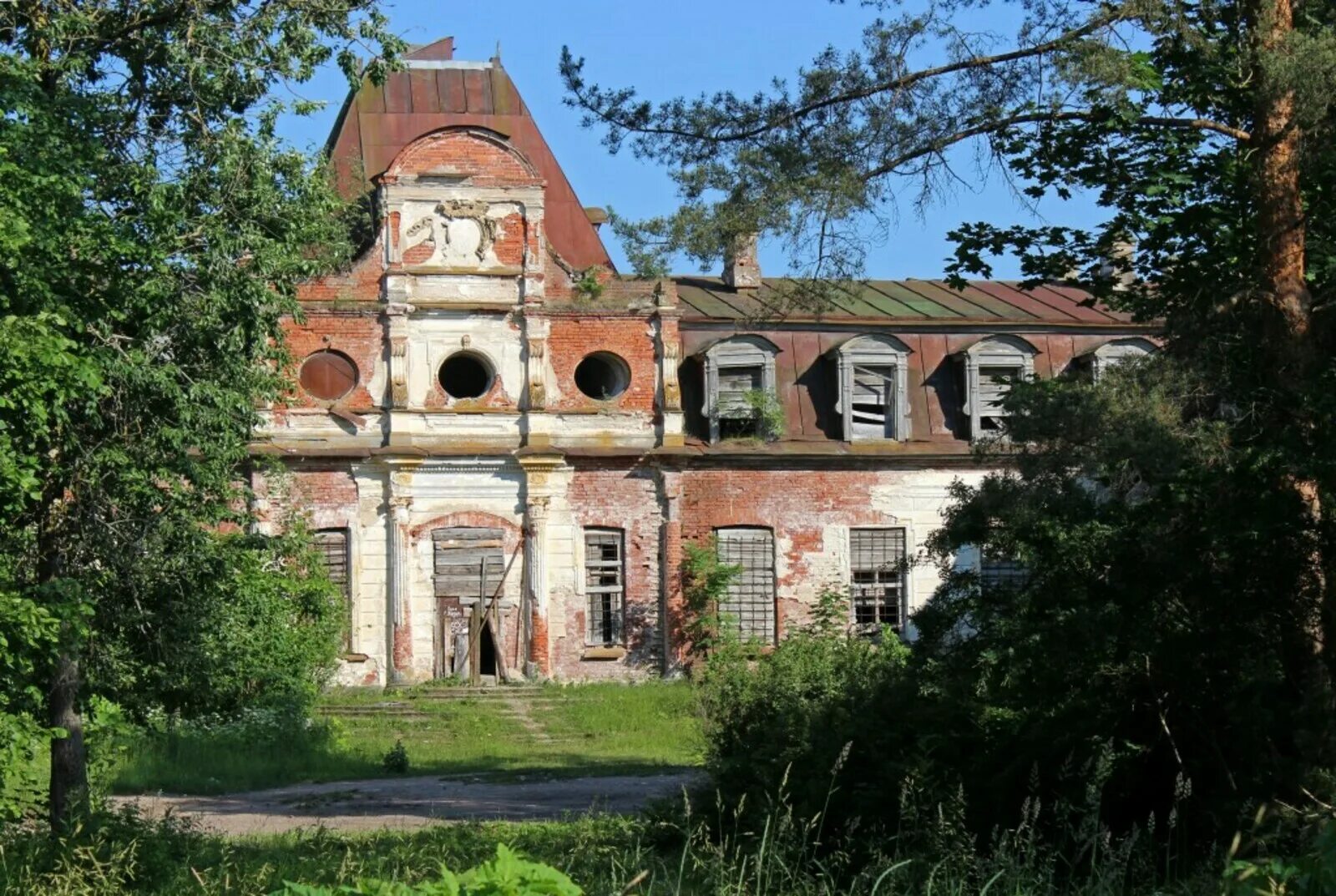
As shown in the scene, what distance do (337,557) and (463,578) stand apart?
6.49 ft

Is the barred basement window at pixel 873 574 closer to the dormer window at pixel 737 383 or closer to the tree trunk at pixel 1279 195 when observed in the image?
the dormer window at pixel 737 383

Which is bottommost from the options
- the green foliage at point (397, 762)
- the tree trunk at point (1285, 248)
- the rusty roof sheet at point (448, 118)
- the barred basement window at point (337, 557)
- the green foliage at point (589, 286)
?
the green foliage at point (397, 762)

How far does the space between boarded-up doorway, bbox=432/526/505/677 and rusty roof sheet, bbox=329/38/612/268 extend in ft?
19.3

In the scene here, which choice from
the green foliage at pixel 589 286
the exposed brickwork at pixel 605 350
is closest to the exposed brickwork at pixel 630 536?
the exposed brickwork at pixel 605 350

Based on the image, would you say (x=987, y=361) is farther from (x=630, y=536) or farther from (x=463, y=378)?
(x=463, y=378)

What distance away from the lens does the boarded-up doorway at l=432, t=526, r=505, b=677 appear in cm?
2889

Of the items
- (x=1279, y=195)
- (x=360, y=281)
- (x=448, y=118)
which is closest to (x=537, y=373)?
(x=360, y=281)

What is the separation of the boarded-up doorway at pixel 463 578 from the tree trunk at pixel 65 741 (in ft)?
50.2

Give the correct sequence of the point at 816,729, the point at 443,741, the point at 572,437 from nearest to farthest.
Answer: the point at 816,729 < the point at 443,741 < the point at 572,437

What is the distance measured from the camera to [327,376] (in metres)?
29.0

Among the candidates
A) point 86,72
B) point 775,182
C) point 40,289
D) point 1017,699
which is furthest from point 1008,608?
point 86,72

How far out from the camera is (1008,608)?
1228cm

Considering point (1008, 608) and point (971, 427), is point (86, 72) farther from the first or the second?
point (971, 427)

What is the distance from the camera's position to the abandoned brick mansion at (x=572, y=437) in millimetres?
28672
